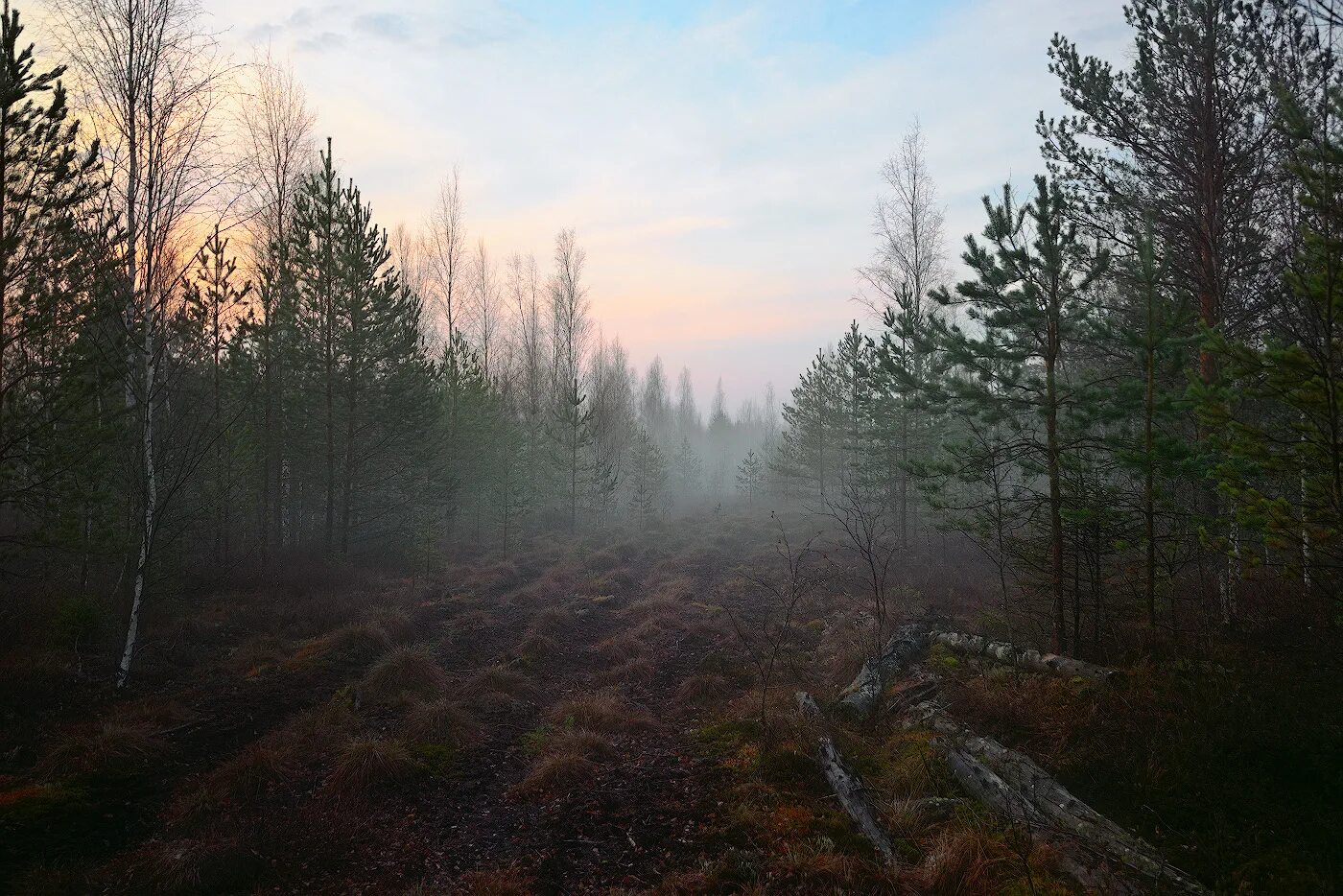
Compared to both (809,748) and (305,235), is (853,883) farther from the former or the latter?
(305,235)

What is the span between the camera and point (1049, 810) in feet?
15.4

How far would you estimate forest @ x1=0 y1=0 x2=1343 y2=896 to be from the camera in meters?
4.49

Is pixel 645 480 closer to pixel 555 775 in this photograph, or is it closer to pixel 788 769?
pixel 555 775

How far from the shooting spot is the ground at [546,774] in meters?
4.29

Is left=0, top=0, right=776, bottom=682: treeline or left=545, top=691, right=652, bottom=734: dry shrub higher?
left=0, top=0, right=776, bottom=682: treeline

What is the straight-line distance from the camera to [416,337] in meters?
17.9

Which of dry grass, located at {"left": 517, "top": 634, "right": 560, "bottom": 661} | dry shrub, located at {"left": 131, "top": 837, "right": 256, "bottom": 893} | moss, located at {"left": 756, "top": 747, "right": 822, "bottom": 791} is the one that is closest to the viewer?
dry shrub, located at {"left": 131, "top": 837, "right": 256, "bottom": 893}

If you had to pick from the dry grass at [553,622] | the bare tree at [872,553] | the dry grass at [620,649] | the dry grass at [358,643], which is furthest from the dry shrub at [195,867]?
the dry grass at [553,622]

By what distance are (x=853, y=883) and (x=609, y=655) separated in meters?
7.09

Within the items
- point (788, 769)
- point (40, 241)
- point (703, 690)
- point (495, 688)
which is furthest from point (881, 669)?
point (40, 241)

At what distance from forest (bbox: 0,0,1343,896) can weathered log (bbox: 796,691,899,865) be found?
4cm

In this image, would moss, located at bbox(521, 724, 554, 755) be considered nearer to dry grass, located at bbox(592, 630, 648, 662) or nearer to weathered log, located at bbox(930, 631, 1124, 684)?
dry grass, located at bbox(592, 630, 648, 662)

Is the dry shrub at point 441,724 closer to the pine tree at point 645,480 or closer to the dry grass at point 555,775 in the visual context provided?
the dry grass at point 555,775

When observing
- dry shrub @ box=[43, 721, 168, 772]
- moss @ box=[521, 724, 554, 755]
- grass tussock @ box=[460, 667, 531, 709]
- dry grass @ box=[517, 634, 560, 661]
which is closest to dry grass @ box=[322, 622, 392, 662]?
grass tussock @ box=[460, 667, 531, 709]
